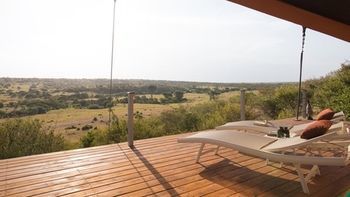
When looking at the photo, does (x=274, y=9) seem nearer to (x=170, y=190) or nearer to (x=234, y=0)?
(x=234, y=0)

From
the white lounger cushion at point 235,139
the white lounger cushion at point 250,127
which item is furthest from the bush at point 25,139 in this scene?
the white lounger cushion at point 250,127

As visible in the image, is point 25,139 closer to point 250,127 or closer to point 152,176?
point 152,176

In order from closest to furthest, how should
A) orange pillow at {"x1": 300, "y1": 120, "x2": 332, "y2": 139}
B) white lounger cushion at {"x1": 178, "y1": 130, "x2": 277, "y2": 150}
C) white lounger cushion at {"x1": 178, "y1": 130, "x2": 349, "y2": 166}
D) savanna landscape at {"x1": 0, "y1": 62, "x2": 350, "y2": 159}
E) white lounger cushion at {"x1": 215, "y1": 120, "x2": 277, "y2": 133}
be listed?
white lounger cushion at {"x1": 178, "y1": 130, "x2": 349, "y2": 166} → orange pillow at {"x1": 300, "y1": 120, "x2": 332, "y2": 139} → white lounger cushion at {"x1": 178, "y1": 130, "x2": 277, "y2": 150} → white lounger cushion at {"x1": 215, "y1": 120, "x2": 277, "y2": 133} → savanna landscape at {"x1": 0, "y1": 62, "x2": 350, "y2": 159}

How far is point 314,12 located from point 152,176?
2554 millimetres

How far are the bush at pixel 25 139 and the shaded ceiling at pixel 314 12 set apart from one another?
15.4 ft

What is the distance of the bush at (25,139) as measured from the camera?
573 centimetres

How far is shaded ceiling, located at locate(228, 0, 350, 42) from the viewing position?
10.5ft

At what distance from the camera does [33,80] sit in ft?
109

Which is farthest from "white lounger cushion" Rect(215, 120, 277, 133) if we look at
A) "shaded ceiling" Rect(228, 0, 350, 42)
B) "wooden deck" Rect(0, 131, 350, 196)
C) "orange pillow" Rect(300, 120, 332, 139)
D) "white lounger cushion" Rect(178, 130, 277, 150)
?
"shaded ceiling" Rect(228, 0, 350, 42)

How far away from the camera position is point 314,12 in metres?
3.50

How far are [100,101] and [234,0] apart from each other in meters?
19.1

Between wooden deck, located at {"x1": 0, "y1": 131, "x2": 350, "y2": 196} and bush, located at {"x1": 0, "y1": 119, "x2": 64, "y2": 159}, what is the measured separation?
155 centimetres

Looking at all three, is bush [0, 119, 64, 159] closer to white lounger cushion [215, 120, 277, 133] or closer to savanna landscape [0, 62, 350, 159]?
→ savanna landscape [0, 62, 350, 159]

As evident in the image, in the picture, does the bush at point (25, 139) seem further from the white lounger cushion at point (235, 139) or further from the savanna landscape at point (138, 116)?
the white lounger cushion at point (235, 139)
